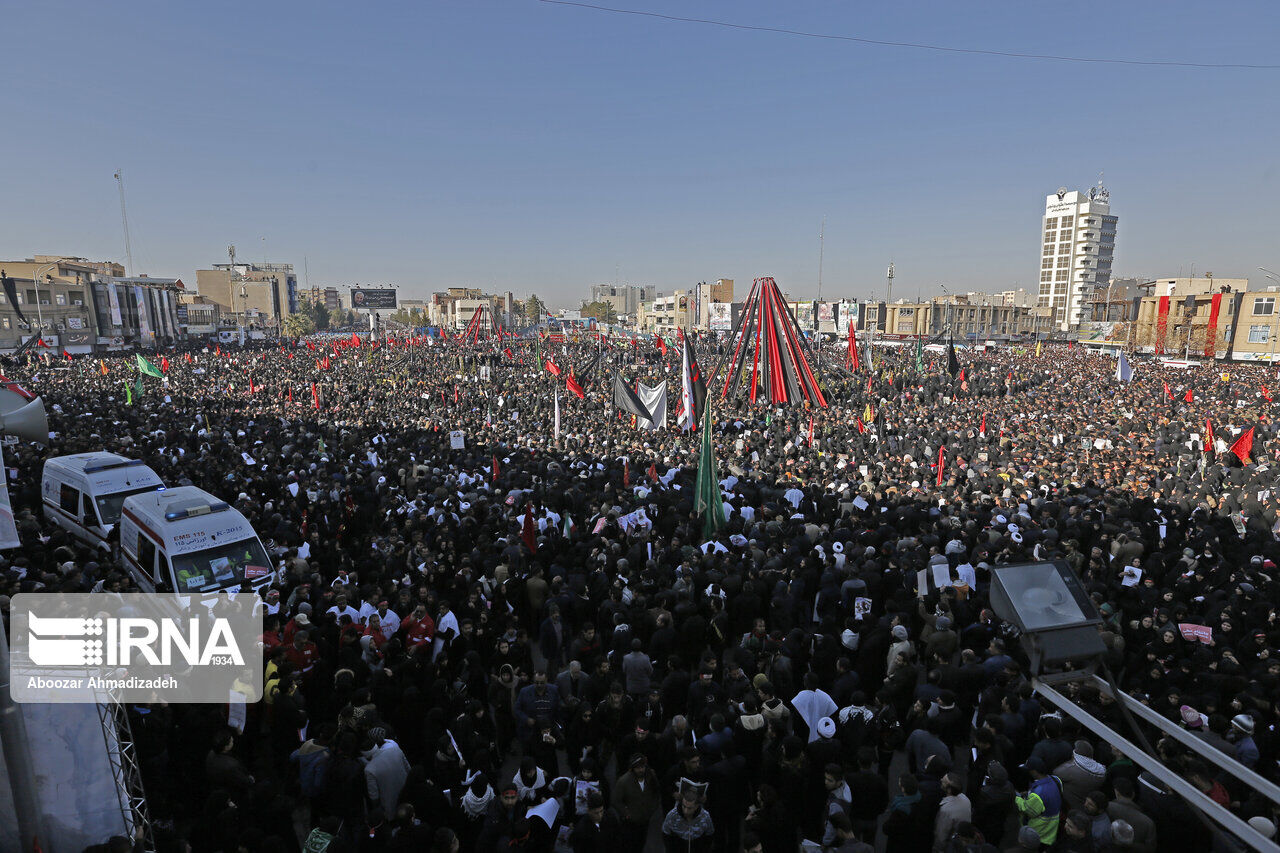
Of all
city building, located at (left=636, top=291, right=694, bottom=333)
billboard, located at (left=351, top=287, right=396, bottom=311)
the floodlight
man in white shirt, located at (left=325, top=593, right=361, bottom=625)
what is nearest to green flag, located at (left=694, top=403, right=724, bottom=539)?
man in white shirt, located at (left=325, top=593, right=361, bottom=625)

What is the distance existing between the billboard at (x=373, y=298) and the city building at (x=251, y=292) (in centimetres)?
1366

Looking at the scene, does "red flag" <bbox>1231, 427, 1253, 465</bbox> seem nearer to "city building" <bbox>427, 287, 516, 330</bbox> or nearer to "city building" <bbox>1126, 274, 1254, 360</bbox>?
"city building" <bbox>1126, 274, 1254, 360</bbox>

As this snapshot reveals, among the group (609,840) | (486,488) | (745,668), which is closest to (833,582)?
(745,668)

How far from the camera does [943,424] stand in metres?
18.6

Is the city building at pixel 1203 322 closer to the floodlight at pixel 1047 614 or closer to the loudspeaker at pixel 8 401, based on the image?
the floodlight at pixel 1047 614

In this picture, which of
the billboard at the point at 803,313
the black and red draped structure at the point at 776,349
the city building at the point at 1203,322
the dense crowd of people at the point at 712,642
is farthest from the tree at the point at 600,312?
the dense crowd of people at the point at 712,642

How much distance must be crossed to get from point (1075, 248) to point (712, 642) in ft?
450

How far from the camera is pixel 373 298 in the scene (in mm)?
120562

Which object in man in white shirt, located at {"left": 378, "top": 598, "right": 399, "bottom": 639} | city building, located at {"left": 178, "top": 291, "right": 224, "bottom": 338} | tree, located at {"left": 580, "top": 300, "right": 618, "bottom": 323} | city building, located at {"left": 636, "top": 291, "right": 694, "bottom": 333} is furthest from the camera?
tree, located at {"left": 580, "top": 300, "right": 618, "bottom": 323}

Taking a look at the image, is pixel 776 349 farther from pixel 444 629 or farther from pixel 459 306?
pixel 459 306

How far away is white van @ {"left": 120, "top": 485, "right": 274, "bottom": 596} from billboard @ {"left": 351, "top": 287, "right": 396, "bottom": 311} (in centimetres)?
11949

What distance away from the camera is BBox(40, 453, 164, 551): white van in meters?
10.6

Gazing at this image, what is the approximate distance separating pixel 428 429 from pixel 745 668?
16.5 meters

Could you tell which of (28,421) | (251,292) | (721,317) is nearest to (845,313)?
(721,317)
